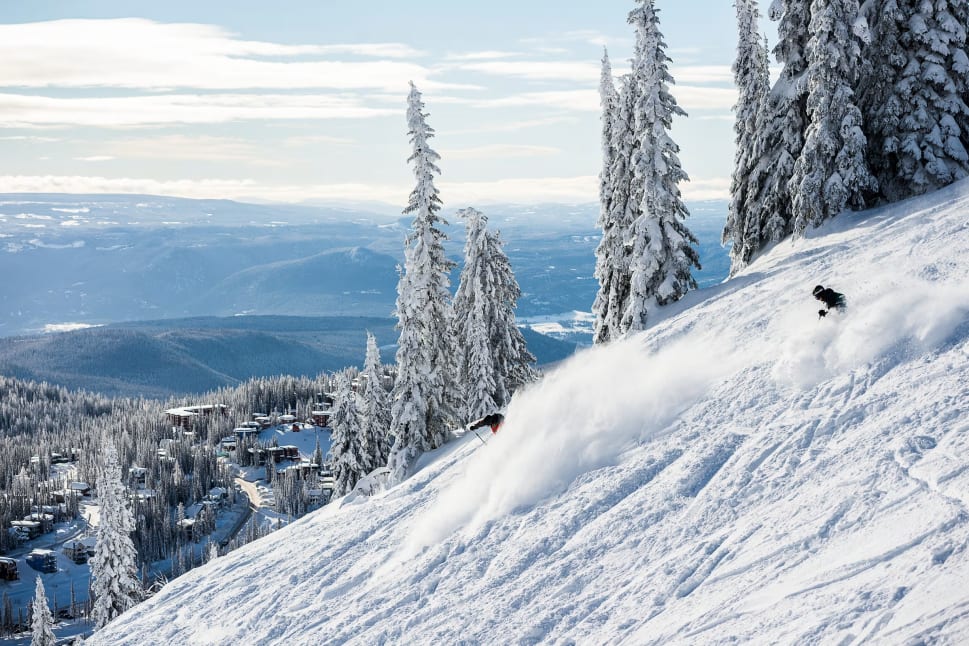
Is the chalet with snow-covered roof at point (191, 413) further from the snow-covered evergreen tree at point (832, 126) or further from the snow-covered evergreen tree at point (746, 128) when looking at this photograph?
the snow-covered evergreen tree at point (832, 126)

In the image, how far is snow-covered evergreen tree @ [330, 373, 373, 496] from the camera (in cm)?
4744

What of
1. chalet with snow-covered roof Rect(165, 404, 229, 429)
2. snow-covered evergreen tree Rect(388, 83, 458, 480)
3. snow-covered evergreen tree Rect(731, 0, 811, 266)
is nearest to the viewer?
snow-covered evergreen tree Rect(731, 0, 811, 266)

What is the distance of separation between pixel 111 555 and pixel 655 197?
4180 cm

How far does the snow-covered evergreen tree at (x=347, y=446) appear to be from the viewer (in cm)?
4744

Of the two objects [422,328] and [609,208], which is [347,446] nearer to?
[422,328]

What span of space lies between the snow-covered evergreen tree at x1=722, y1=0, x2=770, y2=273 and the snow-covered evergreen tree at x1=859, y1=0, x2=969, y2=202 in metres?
5.27

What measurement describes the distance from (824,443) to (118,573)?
50.2m

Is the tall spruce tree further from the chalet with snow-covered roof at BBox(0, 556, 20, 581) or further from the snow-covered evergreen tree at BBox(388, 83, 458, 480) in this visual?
the chalet with snow-covered roof at BBox(0, 556, 20, 581)

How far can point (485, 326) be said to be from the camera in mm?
37188

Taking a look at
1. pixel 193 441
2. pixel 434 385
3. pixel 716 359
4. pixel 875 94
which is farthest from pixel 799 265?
pixel 193 441

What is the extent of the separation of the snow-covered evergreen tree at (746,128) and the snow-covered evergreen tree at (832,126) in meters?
4.33

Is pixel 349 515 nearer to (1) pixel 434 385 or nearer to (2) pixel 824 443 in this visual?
(1) pixel 434 385

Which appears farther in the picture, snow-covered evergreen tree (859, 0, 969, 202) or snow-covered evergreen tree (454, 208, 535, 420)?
snow-covered evergreen tree (454, 208, 535, 420)

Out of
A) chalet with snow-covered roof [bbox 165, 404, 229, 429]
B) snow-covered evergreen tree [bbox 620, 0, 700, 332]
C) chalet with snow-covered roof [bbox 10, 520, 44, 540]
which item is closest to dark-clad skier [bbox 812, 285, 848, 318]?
snow-covered evergreen tree [bbox 620, 0, 700, 332]
